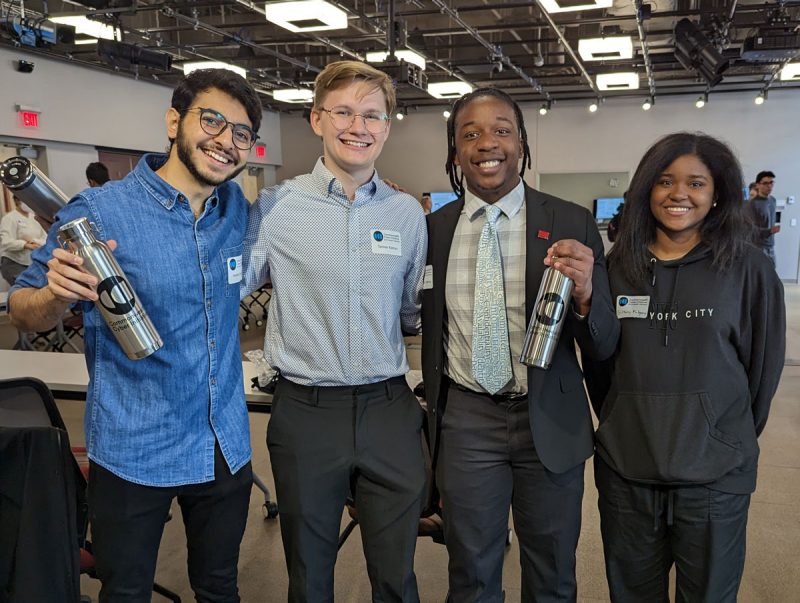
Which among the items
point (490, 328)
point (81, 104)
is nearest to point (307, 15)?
point (490, 328)

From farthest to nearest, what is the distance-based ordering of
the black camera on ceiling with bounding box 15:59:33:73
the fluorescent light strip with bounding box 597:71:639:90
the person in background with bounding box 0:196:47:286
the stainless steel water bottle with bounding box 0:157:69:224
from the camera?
the fluorescent light strip with bounding box 597:71:639:90 → the black camera on ceiling with bounding box 15:59:33:73 → the person in background with bounding box 0:196:47:286 → the stainless steel water bottle with bounding box 0:157:69:224

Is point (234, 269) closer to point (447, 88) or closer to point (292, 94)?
point (447, 88)

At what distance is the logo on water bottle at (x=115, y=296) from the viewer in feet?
4.47

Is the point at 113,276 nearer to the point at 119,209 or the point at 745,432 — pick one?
the point at 119,209

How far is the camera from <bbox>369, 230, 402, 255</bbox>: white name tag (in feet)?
5.63

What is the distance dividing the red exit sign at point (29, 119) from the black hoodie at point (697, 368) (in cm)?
944

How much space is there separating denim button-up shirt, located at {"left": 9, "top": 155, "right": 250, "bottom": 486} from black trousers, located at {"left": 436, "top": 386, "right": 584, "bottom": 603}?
671 millimetres

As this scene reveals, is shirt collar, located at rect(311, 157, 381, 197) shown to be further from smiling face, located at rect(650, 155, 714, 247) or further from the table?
the table

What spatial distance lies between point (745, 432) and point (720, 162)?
0.71 meters

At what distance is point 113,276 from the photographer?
137 centimetres

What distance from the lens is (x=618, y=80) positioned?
30.9 feet

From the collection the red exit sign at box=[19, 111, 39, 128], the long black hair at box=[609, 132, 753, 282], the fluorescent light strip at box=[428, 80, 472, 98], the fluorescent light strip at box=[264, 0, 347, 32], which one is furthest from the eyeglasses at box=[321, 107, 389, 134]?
the red exit sign at box=[19, 111, 39, 128]

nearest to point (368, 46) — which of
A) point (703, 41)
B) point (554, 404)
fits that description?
point (703, 41)

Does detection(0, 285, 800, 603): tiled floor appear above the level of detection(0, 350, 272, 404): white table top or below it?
below
